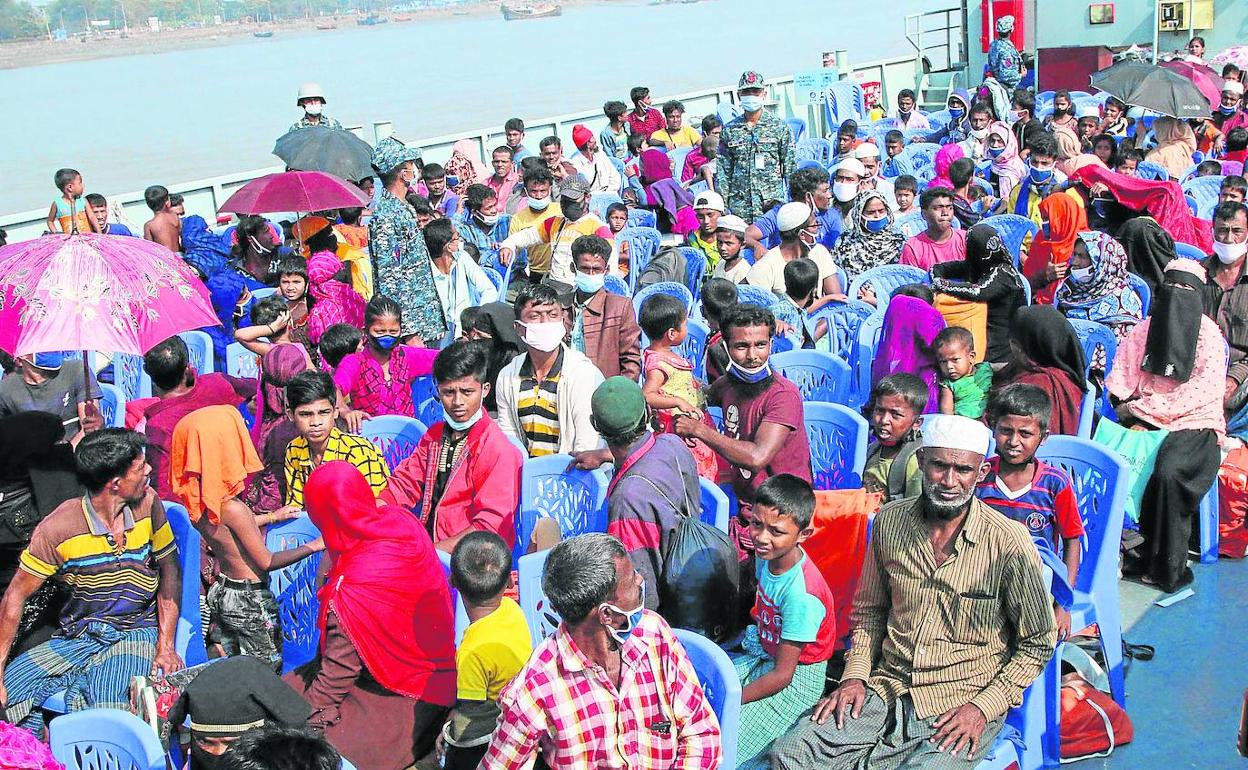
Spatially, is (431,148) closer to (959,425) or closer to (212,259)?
(212,259)

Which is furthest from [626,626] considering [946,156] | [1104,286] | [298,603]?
[946,156]

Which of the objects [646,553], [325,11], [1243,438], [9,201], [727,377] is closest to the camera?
[646,553]

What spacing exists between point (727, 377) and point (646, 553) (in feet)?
3.96

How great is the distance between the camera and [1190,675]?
4223 mm

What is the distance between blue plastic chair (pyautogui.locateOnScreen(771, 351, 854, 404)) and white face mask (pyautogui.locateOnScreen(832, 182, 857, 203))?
9.87 ft

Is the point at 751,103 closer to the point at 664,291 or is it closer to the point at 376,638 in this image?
the point at 664,291

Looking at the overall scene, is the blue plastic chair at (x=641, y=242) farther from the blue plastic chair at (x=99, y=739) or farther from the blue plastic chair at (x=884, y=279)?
the blue plastic chair at (x=99, y=739)

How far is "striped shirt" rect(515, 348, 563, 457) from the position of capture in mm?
4871

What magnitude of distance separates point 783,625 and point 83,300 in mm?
2940

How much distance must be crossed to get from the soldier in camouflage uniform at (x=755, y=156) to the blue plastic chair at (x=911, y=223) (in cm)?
159

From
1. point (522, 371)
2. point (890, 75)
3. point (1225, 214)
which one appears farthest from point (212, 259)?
point (890, 75)

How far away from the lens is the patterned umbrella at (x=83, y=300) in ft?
14.5

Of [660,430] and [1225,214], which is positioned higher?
[1225,214]

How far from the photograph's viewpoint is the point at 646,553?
3.56m
